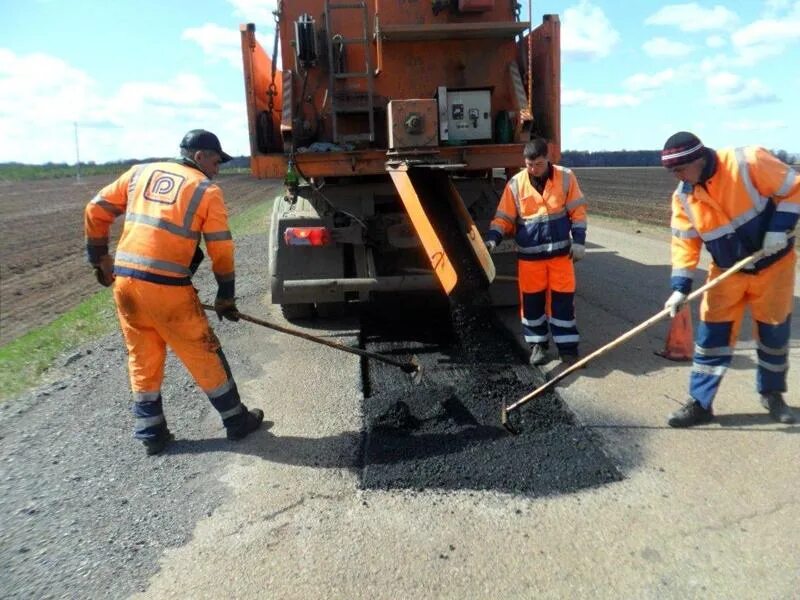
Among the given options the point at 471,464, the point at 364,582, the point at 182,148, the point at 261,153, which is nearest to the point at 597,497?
the point at 471,464

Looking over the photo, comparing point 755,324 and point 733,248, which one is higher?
point 733,248

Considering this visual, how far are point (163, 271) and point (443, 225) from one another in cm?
228

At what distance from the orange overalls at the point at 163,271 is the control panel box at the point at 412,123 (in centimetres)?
179

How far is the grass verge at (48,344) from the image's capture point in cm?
468

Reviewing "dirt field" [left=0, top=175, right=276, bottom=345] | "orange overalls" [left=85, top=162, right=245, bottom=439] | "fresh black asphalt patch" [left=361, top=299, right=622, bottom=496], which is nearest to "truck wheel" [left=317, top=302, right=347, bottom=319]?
"fresh black asphalt patch" [left=361, top=299, right=622, bottom=496]

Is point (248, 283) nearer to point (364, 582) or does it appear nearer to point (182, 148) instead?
point (182, 148)

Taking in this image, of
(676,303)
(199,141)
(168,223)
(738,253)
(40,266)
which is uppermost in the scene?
(199,141)

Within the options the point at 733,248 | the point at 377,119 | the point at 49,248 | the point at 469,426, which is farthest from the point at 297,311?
the point at 49,248

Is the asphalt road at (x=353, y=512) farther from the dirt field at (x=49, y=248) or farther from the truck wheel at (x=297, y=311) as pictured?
the dirt field at (x=49, y=248)

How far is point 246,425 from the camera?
3629mm

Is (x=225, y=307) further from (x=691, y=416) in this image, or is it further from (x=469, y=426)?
(x=691, y=416)

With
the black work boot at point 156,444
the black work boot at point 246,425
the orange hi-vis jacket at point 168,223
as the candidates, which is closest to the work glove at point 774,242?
the orange hi-vis jacket at point 168,223

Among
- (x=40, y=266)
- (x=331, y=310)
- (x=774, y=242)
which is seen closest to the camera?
(x=774, y=242)

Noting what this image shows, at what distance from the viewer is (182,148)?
3643 millimetres
